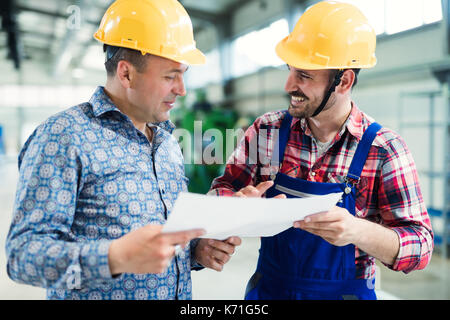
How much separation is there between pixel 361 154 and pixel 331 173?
0.15 meters

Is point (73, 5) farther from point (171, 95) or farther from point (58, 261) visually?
point (58, 261)

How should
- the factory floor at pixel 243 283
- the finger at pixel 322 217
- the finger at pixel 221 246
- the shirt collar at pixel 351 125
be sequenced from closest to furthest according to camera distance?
the finger at pixel 322 217 < the finger at pixel 221 246 < the shirt collar at pixel 351 125 < the factory floor at pixel 243 283

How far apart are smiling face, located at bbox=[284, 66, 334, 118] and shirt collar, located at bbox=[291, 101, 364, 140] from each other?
0.06 m

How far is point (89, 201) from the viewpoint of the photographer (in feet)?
3.67

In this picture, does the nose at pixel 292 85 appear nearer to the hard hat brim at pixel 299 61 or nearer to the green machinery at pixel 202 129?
the hard hat brim at pixel 299 61

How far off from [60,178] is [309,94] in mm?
1084

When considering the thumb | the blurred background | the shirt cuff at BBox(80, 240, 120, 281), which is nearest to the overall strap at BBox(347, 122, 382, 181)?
the thumb

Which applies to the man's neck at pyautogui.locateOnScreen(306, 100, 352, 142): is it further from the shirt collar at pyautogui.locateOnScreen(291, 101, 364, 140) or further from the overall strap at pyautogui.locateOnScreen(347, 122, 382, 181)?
the overall strap at pyautogui.locateOnScreen(347, 122, 382, 181)

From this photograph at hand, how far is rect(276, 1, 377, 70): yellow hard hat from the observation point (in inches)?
61.3

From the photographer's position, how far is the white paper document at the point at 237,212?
84cm

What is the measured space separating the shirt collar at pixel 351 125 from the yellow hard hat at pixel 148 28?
0.60m

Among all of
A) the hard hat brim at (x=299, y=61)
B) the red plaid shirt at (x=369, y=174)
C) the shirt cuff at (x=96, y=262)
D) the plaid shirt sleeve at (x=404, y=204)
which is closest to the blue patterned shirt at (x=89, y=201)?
the shirt cuff at (x=96, y=262)

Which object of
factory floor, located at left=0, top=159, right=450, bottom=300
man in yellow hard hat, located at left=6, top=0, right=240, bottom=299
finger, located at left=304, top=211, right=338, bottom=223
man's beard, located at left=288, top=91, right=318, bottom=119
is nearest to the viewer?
man in yellow hard hat, located at left=6, top=0, right=240, bottom=299
